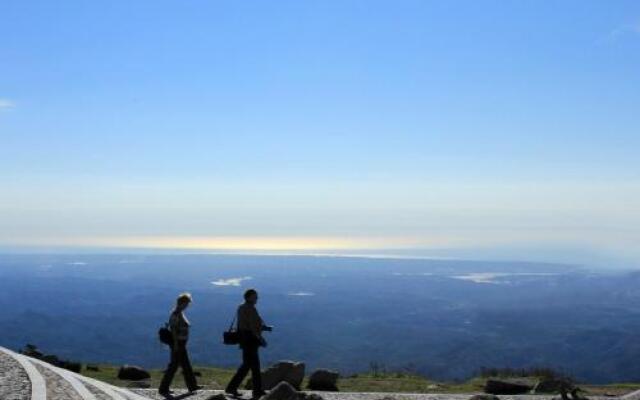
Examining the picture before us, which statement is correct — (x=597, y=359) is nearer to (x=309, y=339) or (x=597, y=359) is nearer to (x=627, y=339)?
(x=627, y=339)

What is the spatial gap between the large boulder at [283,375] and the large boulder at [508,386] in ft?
17.7

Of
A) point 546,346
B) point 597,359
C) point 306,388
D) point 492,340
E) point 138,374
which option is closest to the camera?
point 306,388

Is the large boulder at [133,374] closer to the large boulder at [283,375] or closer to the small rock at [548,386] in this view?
the large boulder at [283,375]

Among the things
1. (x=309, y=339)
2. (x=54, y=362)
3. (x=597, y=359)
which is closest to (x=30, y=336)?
(x=309, y=339)

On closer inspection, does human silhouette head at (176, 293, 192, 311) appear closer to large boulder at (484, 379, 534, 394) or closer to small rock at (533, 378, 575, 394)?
large boulder at (484, 379, 534, 394)

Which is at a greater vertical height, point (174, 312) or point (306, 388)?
point (174, 312)

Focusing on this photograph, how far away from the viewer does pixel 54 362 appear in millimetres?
27094

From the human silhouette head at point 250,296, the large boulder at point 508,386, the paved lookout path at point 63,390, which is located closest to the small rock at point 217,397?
the paved lookout path at point 63,390

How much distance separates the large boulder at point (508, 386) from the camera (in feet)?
77.2

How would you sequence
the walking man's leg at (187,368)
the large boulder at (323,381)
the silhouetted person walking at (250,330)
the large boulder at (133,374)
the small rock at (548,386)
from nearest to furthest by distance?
the silhouetted person walking at (250,330) < the walking man's leg at (187,368) < the small rock at (548,386) < the large boulder at (323,381) < the large boulder at (133,374)

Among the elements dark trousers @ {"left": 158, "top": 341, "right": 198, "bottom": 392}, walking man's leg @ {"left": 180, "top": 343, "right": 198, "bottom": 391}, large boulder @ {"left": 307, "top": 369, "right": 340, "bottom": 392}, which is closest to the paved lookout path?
walking man's leg @ {"left": 180, "top": 343, "right": 198, "bottom": 391}

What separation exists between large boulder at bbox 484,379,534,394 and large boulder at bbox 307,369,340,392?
4.34m

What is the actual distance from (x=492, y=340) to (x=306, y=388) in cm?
16761

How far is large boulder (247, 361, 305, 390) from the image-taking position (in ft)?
73.4
